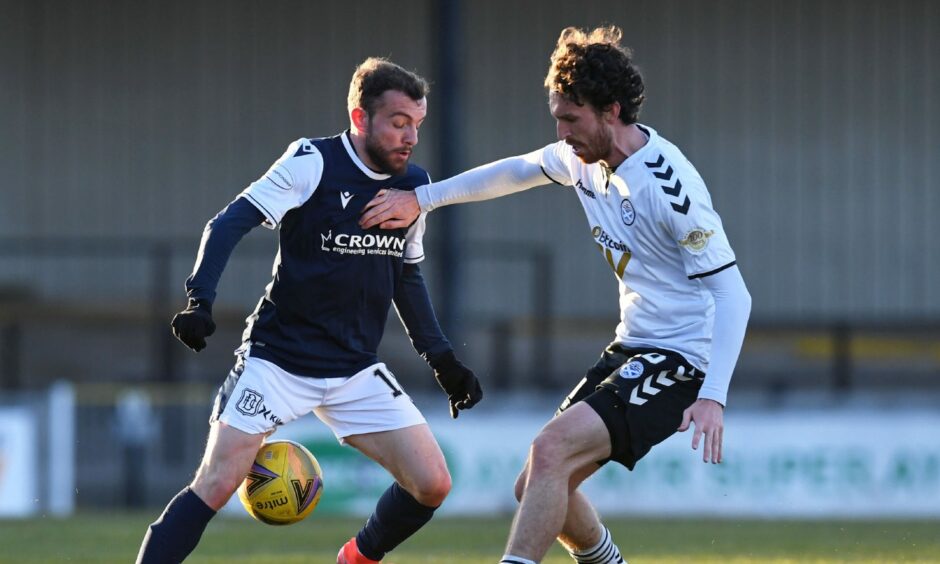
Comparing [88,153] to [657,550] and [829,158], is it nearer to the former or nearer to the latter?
[829,158]

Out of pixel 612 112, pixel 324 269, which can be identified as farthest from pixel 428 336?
pixel 612 112

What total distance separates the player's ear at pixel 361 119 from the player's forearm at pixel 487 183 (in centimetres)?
33

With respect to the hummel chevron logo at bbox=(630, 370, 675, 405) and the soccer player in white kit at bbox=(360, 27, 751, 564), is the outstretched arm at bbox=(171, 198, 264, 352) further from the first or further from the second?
the hummel chevron logo at bbox=(630, 370, 675, 405)

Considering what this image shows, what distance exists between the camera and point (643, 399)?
19.9ft

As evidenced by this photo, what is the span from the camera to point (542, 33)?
19.9 metres

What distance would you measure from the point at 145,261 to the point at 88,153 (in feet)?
5.55

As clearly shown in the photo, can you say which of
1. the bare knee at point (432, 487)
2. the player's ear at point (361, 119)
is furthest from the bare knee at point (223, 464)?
the player's ear at point (361, 119)

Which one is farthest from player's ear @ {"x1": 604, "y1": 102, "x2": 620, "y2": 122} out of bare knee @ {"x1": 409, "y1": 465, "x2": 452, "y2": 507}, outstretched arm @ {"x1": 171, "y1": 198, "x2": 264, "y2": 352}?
bare knee @ {"x1": 409, "y1": 465, "x2": 452, "y2": 507}

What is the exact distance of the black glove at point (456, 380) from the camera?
6.95 meters

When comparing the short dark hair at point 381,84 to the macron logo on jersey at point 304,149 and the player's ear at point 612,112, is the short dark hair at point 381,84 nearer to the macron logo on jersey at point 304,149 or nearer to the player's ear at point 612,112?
the macron logo on jersey at point 304,149

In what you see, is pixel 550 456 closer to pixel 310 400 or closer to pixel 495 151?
pixel 310 400

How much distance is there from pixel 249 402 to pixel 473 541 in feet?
15.1

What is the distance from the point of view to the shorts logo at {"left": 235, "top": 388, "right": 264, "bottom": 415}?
629cm

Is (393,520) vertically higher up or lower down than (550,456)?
lower down
